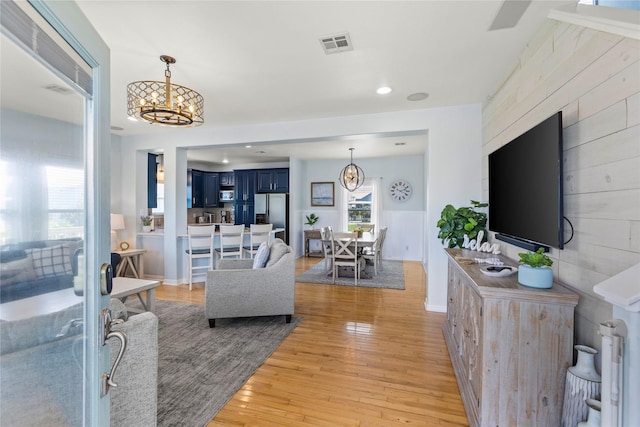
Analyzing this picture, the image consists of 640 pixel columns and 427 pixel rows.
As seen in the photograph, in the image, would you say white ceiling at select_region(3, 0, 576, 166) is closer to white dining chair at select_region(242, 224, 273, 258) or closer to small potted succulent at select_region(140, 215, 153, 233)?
white dining chair at select_region(242, 224, 273, 258)

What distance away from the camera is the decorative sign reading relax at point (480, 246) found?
2.82 m

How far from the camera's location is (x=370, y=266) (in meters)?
6.50

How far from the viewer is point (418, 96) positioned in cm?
346

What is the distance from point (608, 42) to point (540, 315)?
1409mm

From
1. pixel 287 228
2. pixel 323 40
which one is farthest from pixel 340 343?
pixel 287 228

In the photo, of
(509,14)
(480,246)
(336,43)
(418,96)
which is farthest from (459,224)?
(336,43)

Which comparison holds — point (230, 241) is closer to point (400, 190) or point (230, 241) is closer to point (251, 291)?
point (251, 291)

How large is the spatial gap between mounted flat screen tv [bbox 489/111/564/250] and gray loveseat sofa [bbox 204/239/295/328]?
2.17 metres

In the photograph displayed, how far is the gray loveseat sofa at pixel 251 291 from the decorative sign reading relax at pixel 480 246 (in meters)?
1.96

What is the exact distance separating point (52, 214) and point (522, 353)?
211 centimetres

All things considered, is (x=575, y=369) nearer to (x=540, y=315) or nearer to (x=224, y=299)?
(x=540, y=315)

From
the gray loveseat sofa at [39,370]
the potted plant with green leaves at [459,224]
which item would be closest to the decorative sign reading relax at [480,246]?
the potted plant with green leaves at [459,224]

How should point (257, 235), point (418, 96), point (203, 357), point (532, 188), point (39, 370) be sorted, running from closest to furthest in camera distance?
point (39, 370)
point (532, 188)
point (203, 357)
point (418, 96)
point (257, 235)

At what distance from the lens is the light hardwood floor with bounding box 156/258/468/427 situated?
6.22 feet
